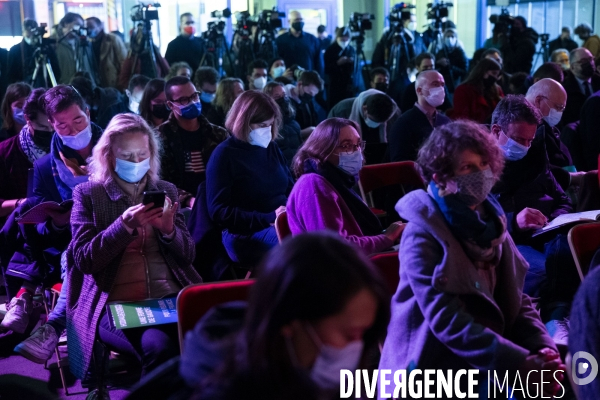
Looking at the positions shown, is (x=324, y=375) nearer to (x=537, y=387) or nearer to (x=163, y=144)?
(x=537, y=387)

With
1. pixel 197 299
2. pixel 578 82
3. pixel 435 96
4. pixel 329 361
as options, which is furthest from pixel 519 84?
pixel 329 361

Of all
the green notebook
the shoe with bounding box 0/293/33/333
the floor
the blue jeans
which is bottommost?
the floor

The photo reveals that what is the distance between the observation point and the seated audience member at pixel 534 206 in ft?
10.6

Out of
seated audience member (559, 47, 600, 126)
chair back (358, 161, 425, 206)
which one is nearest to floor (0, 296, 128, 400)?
chair back (358, 161, 425, 206)

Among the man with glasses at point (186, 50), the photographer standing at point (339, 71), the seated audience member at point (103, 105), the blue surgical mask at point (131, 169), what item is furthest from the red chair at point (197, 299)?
the photographer standing at point (339, 71)

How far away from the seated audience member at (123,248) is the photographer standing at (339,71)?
6101 mm

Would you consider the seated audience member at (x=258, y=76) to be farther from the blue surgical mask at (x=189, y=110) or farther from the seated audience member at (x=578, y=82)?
the blue surgical mask at (x=189, y=110)

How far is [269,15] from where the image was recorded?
380 inches

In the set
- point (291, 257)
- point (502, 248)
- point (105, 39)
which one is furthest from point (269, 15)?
point (291, 257)

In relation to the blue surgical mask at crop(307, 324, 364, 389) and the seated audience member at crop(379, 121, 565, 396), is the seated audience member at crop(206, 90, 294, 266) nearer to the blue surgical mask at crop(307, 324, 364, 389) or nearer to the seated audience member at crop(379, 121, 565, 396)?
the seated audience member at crop(379, 121, 565, 396)

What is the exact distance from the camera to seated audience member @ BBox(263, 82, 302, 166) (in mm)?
5531

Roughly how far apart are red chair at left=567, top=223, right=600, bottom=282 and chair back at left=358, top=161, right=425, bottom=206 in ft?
4.60

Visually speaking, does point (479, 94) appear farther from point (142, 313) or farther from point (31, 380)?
point (142, 313)

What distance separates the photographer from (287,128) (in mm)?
5719
